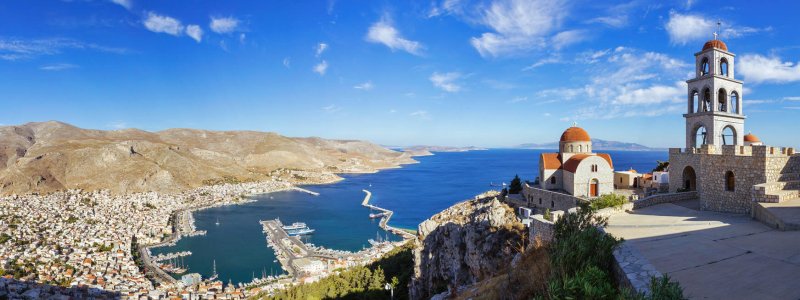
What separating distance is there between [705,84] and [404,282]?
19021mm

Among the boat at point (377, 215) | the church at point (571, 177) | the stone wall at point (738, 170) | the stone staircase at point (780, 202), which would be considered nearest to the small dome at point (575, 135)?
the church at point (571, 177)

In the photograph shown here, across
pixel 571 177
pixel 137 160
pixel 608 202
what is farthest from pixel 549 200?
pixel 137 160

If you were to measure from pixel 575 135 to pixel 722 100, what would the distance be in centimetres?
901

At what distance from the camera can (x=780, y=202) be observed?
8969 millimetres

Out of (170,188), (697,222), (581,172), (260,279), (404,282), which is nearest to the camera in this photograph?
(697,222)

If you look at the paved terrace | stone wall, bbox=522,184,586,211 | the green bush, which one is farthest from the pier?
the paved terrace

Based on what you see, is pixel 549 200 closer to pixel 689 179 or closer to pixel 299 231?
pixel 689 179

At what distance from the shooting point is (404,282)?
25.6 meters

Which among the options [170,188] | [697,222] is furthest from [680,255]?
[170,188]

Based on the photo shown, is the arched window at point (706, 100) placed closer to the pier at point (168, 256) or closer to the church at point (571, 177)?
the church at point (571, 177)

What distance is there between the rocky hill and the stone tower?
266 feet

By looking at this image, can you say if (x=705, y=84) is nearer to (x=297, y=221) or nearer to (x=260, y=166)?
(x=297, y=221)

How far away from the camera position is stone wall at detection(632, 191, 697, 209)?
500 inches

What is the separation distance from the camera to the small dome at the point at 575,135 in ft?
82.1
